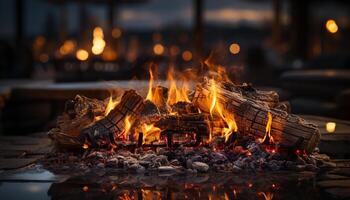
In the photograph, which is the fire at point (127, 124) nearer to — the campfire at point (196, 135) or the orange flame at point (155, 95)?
the campfire at point (196, 135)

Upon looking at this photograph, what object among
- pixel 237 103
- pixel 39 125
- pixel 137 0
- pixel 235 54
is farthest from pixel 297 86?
pixel 235 54

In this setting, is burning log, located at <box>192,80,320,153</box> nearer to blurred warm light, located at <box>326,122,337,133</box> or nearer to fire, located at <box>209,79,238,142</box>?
→ fire, located at <box>209,79,238,142</box>

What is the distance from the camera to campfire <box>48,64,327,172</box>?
4.54 metres

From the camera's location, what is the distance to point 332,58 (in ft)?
41.7

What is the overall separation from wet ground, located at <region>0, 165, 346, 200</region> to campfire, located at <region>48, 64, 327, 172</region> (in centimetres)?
22

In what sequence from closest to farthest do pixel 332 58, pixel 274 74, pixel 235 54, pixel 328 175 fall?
pixel 328 175, pixel 332 58, pixel 274 74, pixel 235 54

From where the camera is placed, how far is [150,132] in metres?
4.98

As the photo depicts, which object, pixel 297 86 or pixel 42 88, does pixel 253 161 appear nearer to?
pixel 42 88

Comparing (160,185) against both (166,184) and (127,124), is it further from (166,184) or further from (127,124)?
(127,124)

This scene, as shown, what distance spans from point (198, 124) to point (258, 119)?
50cm

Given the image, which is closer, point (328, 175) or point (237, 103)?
point (328, 175)

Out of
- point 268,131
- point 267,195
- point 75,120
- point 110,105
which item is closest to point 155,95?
point 110,105

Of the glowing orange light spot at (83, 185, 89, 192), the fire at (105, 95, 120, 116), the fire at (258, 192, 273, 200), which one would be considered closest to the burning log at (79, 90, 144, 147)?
the fire at (105, 95, 120, 116)

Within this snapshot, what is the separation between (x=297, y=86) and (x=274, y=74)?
5243 mm
